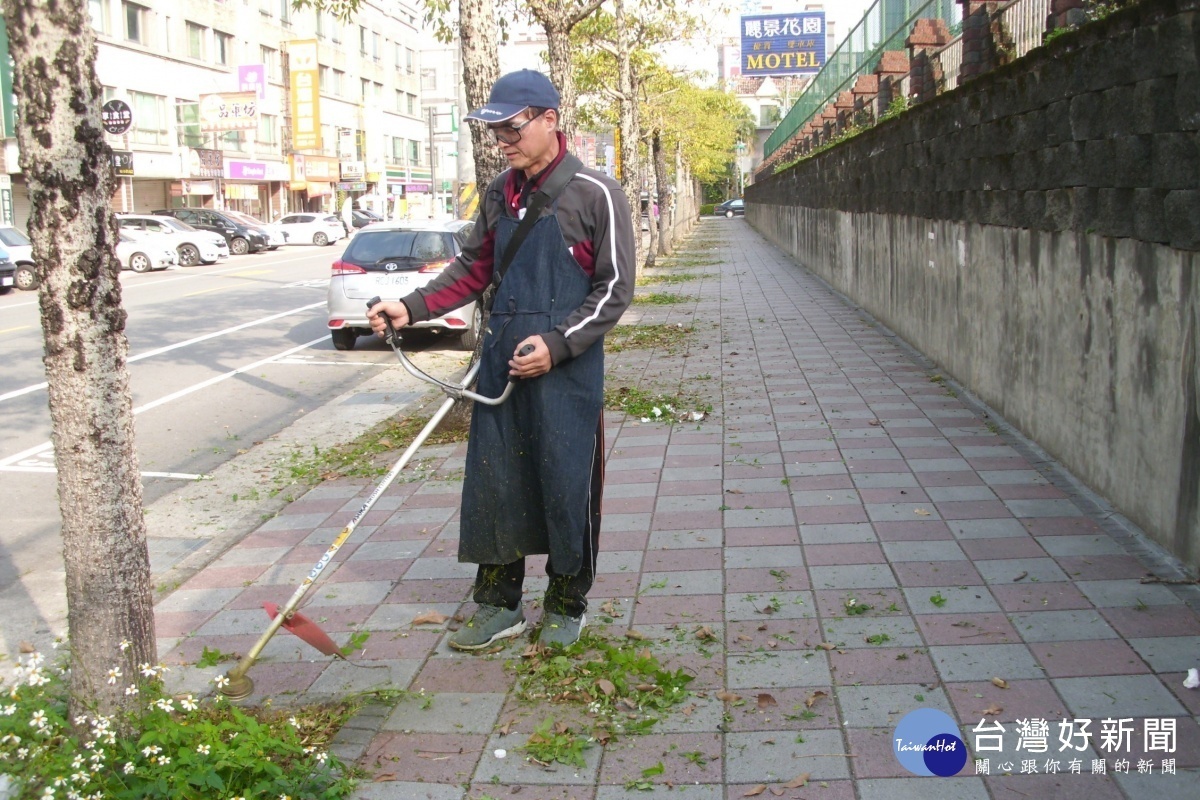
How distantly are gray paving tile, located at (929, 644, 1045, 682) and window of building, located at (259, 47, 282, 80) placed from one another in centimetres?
5501

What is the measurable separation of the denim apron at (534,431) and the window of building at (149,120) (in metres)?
43.4

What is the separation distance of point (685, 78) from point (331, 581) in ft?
114

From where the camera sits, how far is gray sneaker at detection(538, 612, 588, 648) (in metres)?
4.37

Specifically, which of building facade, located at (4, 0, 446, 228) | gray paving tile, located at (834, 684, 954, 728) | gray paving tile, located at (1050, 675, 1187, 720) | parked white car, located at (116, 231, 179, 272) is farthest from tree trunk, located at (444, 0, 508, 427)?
building facade, located at (4, 0, 446, 228)

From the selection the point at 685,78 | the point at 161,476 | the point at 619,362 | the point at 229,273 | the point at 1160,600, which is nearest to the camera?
the point at 1160,600

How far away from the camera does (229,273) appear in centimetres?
3006

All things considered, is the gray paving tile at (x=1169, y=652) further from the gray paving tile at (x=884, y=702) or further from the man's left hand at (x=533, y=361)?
the man's left hand at (x=533, y=361)

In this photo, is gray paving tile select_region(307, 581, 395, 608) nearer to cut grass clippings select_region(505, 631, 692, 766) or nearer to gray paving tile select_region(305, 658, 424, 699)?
gray paving tile select_region(305, 658, 424, 699)

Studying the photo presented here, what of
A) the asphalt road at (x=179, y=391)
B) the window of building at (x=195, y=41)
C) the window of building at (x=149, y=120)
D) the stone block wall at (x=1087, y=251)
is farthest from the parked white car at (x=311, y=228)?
the stone block wall at (x=1087, y=251)

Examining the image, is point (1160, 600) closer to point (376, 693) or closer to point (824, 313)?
point (376, 693)

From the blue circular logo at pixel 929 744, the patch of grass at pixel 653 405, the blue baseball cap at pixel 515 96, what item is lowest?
the blue circular logo at pixel 929 744

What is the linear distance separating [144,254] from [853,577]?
98.5ft

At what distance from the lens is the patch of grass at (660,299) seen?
18.9 m

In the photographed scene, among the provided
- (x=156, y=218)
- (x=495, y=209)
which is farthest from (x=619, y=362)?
(x=156, y=218)
